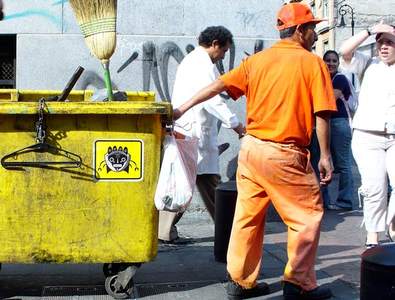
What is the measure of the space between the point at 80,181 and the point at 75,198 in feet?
0.36

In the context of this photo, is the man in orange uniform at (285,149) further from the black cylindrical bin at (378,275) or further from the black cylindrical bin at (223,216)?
the black cylindrical bin at (378,275)

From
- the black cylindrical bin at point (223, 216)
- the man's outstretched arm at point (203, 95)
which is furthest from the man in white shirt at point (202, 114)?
the man's outstretched arm at point (203, 95)

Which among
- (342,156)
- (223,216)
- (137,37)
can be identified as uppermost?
(137,37)

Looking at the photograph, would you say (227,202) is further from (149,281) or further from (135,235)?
(135,235)

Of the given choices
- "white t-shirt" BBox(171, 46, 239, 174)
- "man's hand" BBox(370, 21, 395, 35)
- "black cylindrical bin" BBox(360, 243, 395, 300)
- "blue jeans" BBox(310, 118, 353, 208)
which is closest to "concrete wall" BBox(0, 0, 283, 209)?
"blue jeans" BBox(310, 118, 353, 208)

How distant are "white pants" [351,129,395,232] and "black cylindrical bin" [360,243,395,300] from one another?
8.04 feet

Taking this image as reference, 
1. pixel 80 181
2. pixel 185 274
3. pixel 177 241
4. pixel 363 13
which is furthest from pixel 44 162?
pixel 363 13

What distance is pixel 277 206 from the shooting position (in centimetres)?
430

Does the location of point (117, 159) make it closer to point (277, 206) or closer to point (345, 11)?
point (277, 206)

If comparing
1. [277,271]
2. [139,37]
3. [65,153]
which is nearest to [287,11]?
[65,153]

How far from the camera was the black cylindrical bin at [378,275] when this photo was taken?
2994 millimetres

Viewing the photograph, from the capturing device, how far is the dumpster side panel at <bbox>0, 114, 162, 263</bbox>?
423 cm

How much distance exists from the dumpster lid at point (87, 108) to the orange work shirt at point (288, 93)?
60 cm

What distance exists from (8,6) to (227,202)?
356 cm
